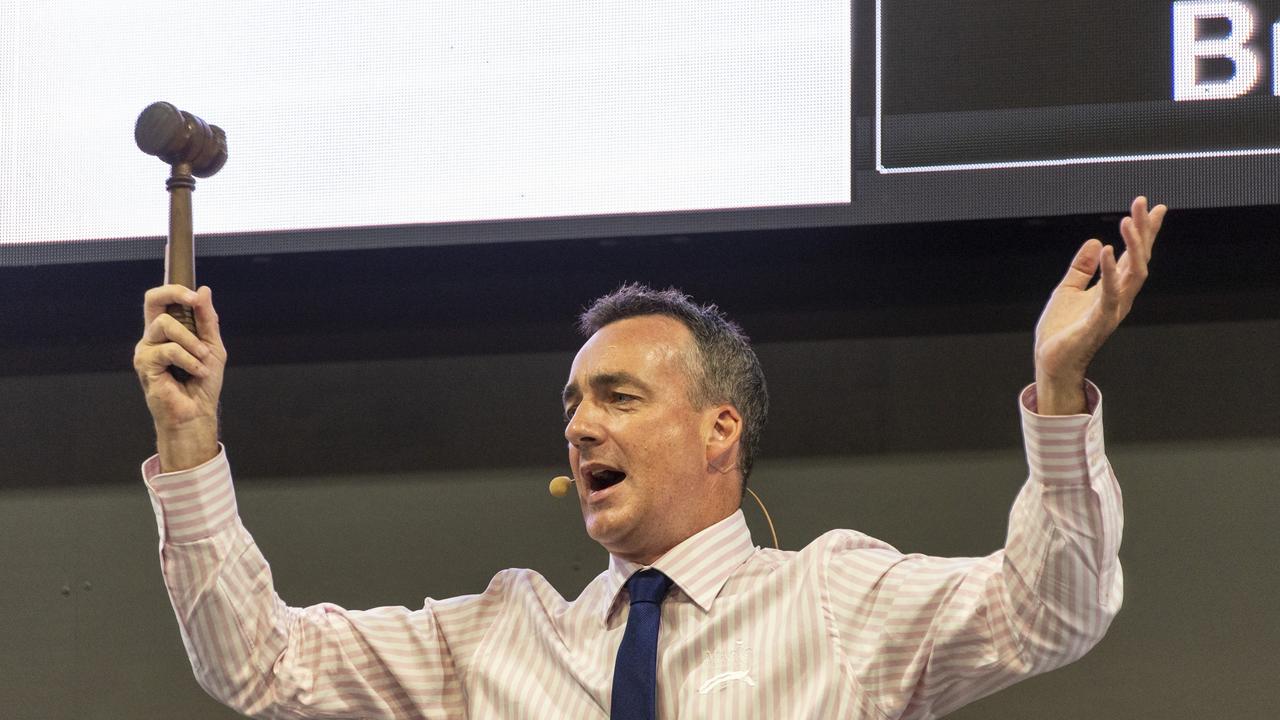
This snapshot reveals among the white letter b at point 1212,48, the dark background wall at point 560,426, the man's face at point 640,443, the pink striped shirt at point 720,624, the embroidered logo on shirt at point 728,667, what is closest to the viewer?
the pink striped shirt at point 720,624

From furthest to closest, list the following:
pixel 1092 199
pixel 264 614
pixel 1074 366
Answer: pixel 1092 199
pixel 264 614
pixel 1074 366

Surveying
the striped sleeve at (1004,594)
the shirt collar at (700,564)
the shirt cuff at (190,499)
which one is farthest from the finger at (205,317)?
the striped sleeve at (1004,594)

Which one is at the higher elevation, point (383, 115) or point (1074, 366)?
point (383, 115)

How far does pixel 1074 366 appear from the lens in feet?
4.61

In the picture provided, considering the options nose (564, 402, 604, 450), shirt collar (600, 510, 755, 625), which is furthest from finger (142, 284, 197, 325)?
shirt collar (600, 510, 755, 625)

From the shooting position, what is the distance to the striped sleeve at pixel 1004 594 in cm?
144

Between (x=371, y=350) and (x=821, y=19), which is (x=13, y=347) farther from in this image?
(x=821, y=19)

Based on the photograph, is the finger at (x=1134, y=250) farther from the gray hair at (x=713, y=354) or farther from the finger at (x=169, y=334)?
the finger at (x=169, y=334)

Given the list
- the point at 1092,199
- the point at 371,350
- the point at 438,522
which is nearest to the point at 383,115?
the point at 371,350

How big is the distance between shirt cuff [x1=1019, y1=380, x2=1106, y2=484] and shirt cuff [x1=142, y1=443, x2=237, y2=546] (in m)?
0.89

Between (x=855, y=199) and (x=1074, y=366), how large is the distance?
73 cm

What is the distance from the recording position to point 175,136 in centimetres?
159

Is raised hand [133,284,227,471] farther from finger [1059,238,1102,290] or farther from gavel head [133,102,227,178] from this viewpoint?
finger [1059,238,1102,290]

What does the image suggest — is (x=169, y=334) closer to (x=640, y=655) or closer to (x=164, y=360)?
(x=164, y=360)
